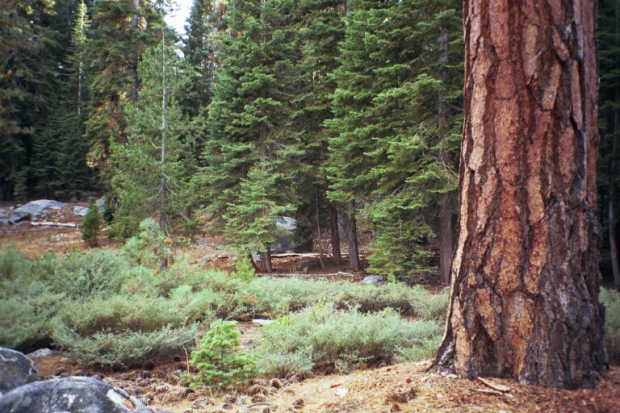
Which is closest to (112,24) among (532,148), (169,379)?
(169,379)

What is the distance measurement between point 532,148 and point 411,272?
678cm

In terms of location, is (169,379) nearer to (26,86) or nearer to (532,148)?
(532,148)

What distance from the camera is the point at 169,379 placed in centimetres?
332

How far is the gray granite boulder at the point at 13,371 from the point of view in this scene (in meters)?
2.46

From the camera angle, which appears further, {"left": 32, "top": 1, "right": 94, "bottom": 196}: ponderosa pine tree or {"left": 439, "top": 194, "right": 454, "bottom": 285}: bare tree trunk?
{"left": 32, "top": 1, "right": 94, "bottom": 196}: ponderosa pine tree

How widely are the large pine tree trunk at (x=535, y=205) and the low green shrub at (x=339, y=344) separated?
1334mm

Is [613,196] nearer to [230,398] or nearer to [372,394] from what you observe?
[372,394]

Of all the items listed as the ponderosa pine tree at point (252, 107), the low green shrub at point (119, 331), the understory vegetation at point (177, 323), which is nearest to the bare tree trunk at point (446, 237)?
the understory vegetation at point (177, 323)

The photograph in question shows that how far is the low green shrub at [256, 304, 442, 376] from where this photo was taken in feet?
11.2

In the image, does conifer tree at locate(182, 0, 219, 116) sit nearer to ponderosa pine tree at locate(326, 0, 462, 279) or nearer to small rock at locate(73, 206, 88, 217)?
small rock at locate(73, 206, 88, 217)

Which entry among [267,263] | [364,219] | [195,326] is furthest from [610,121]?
[195,326]

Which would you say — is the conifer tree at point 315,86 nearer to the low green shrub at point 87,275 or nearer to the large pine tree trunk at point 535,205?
the low green shrub at point 87,275

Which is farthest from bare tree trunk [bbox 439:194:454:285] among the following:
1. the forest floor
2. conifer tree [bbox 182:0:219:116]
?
conifer tree [bbox 182:0:219:116]

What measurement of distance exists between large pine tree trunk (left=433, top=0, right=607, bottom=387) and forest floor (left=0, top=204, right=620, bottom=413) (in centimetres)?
11
